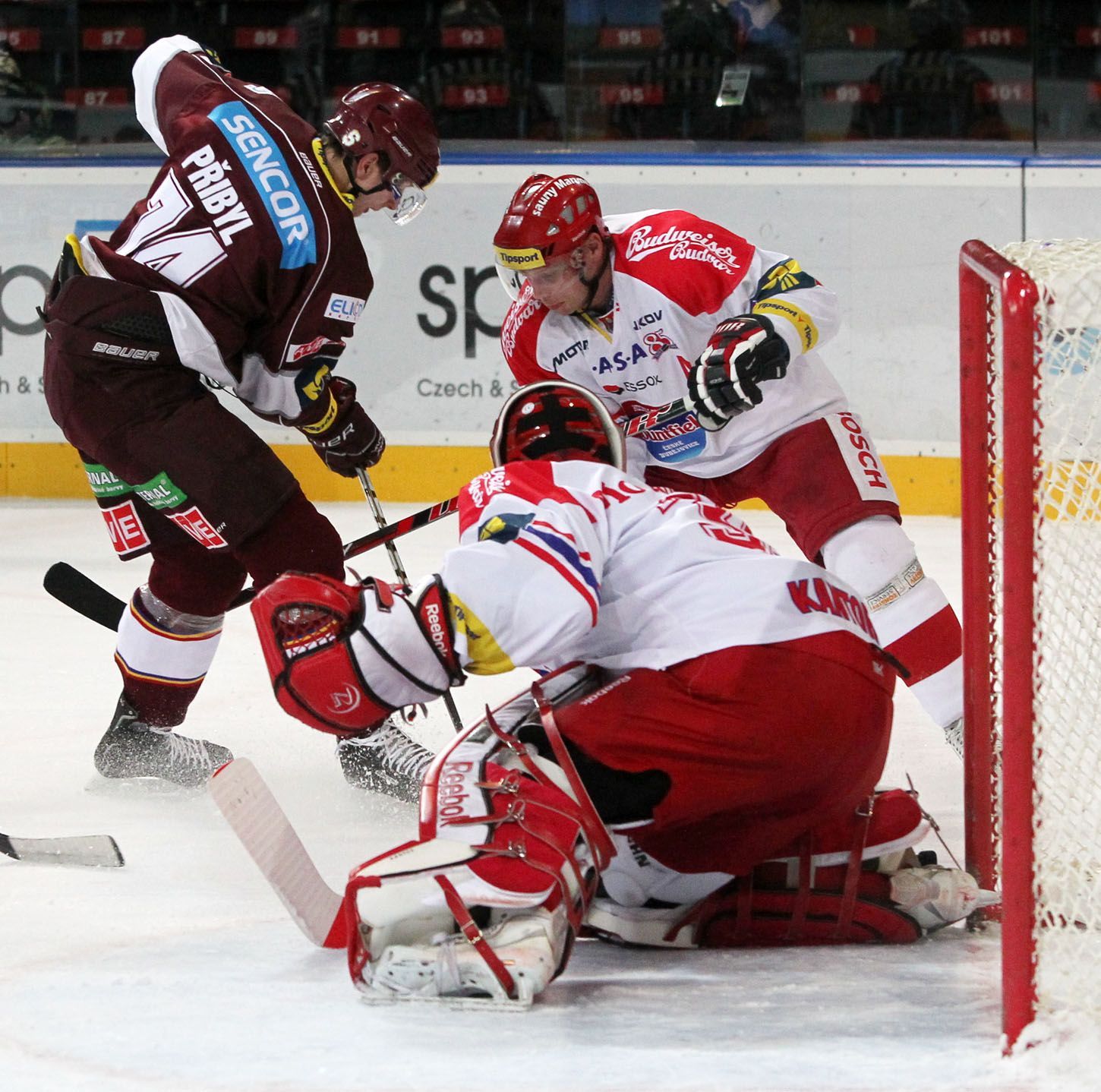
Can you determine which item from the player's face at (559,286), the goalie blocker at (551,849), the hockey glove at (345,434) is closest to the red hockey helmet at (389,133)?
the player's face at (559,286)

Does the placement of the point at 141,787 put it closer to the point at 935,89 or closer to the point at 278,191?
the point at 278,191

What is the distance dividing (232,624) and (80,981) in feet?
6.78

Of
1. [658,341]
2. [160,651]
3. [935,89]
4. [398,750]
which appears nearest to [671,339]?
[658,341]

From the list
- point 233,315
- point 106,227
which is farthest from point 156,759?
point 106,227

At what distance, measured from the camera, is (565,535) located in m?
1.65

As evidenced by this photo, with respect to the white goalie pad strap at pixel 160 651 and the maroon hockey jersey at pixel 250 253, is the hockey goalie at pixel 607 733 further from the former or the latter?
the white goalie pad strap at pixel 160 651

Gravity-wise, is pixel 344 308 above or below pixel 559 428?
above

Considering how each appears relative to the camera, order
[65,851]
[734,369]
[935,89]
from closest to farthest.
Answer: [65,851] → [734,369] → [935,89]

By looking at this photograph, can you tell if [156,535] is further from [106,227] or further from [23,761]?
[106,227]

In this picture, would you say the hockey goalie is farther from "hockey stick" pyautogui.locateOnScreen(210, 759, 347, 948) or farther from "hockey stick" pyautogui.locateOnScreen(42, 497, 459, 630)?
"hockey stick" pyautogui.locateOnScreen(42, 497, 459, 630)

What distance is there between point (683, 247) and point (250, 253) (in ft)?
2.22

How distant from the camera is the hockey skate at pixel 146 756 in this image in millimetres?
2594

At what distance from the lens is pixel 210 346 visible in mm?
2447

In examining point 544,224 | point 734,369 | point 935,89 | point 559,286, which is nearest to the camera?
point 734,369
